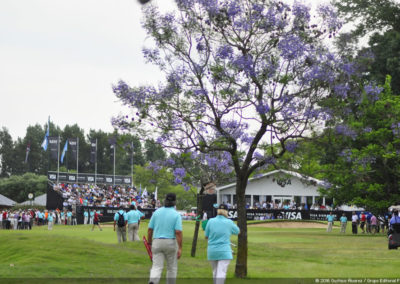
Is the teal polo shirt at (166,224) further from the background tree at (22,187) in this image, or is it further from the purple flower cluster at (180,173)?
the background tree at (22,187)

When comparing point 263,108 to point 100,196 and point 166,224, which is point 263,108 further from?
point 100,196

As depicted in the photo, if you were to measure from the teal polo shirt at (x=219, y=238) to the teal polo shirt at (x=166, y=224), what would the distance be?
126cm

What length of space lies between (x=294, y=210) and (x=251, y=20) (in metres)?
46.6

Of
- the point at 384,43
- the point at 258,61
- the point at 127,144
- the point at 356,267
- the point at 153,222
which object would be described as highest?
the point at 384,43

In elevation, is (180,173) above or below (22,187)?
below

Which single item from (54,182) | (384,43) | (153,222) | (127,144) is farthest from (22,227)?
(153,222)

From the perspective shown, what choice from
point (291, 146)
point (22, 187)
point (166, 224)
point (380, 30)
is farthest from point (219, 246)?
point (22, 187)

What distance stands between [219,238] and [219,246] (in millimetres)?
159

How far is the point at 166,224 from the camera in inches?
444

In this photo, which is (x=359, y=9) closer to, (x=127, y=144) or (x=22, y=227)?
(x=22, y=227)

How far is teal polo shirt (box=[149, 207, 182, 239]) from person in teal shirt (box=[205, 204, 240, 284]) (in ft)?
4.17

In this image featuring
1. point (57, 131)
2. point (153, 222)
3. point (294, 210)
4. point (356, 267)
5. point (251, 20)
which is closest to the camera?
point (153, 222)

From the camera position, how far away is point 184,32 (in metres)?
18.9

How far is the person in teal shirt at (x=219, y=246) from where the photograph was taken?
12.1 m
